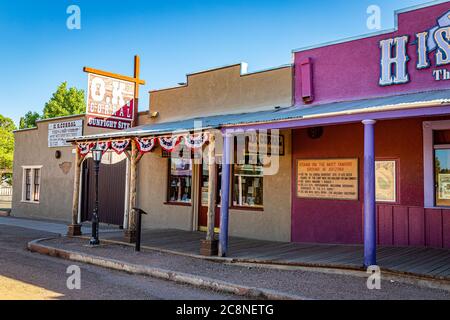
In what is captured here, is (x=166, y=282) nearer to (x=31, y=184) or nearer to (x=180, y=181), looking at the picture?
(x=180, y=181)

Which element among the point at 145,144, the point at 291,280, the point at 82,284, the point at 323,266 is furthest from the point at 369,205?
the point at 145,144

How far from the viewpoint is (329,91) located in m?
10.2

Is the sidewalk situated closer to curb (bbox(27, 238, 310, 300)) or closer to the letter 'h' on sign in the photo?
curb (bbox(27, 238, 310, 300))

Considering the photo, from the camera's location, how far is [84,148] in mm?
12297

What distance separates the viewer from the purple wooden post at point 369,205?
716 cm

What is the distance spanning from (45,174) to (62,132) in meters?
2.06

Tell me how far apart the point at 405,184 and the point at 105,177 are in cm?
1053

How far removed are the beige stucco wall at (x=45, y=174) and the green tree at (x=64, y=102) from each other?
61.6ft

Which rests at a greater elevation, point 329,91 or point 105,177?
point 329,91

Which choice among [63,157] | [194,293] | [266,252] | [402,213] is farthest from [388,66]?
[63,157]

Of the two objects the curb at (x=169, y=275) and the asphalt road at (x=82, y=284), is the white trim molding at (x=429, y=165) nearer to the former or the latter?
the curb at (x=169, y=275)

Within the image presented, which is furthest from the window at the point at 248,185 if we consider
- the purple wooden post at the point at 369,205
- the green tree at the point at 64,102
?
the green tree at the point at 64,102
